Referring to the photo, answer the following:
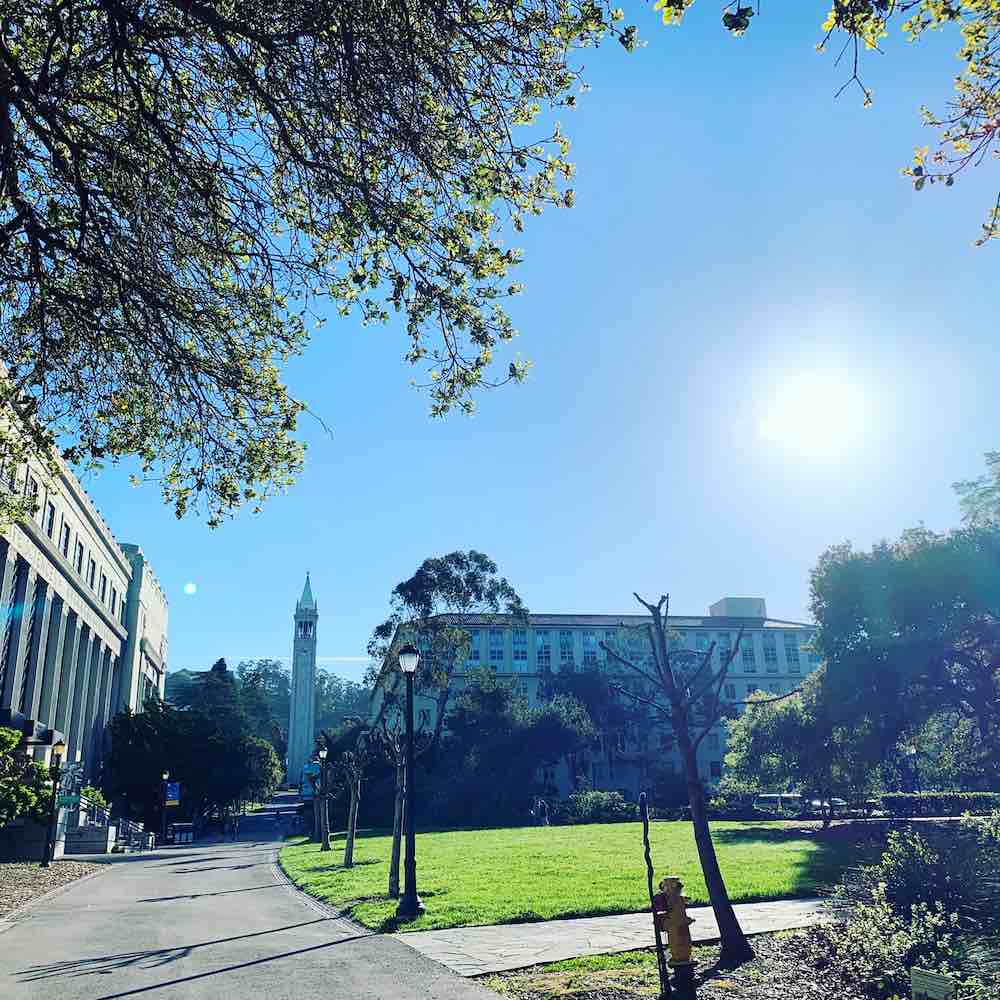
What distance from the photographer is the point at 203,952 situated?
12477 millimetres

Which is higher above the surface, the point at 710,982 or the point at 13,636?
the point at 13,636

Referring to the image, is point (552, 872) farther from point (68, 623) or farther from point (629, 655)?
point (629, 655)

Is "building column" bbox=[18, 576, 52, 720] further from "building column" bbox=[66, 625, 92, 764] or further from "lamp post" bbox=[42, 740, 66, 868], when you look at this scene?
"building column" bbox=[66, 625, 92, 764]

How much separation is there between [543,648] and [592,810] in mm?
37645

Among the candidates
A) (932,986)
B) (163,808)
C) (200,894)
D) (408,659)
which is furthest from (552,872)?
(163,808)

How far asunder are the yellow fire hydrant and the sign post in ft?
6.33

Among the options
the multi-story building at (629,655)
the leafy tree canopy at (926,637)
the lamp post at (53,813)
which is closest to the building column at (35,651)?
the lamp post at (53,813)

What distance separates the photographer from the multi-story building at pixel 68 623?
1454 inches

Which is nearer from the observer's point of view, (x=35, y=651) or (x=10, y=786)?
(x=10, y=786)

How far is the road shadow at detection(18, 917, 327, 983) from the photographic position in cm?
1095

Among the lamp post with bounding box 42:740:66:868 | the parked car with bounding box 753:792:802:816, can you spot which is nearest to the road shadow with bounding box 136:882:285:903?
the lamp post with bounding box 42:740:66:868

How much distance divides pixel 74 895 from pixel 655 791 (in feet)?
158

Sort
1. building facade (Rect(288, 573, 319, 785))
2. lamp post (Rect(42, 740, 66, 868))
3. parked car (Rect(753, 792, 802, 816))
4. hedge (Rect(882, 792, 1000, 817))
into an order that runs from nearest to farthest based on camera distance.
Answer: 1. lamp post (Rect(42, 740, 66, 868))
2. hedge (Rect(882, 792, 1000, 817))
3. parked car (Rect(753, 792, 802, 816))
4. building facade (Rect(288, 573, 319, 785))

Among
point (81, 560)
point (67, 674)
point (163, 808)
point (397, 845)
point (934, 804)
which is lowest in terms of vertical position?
point (934, 804)
